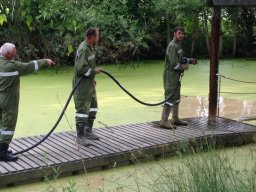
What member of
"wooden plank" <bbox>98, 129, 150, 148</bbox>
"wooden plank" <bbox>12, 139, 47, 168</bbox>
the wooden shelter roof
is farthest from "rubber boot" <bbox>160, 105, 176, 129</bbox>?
"wooden plank" <bbox>12, 139, 47, 168</bbox>

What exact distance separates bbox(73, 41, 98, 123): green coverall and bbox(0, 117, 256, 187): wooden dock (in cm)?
41

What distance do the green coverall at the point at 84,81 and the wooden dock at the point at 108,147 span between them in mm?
412

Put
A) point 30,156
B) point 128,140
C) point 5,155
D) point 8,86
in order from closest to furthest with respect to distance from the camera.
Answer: point 8,86 → point 5,155 → point 30,156 → point 128,140

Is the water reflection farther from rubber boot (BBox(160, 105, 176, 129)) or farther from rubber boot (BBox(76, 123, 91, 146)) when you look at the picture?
rubber boot (BBox(76, 123, 91, 146))

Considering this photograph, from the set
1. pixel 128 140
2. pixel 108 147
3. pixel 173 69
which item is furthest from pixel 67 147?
pixel 173 69

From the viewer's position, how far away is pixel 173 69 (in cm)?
607

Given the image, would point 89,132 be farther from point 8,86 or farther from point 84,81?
point 8,86

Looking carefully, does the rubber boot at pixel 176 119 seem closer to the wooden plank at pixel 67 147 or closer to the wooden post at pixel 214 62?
the wooden post at pixel 214 62

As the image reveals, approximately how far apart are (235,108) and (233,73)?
429 cm

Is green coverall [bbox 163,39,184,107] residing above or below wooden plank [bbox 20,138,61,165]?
above

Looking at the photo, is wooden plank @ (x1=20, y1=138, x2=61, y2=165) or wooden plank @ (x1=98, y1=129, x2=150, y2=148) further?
wooden plank @ (x1=98, y1=129, x2=150, y2=148)

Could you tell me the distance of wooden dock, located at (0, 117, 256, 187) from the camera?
459cm

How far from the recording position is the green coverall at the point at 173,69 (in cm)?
603

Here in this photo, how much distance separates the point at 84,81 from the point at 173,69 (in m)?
1.33
